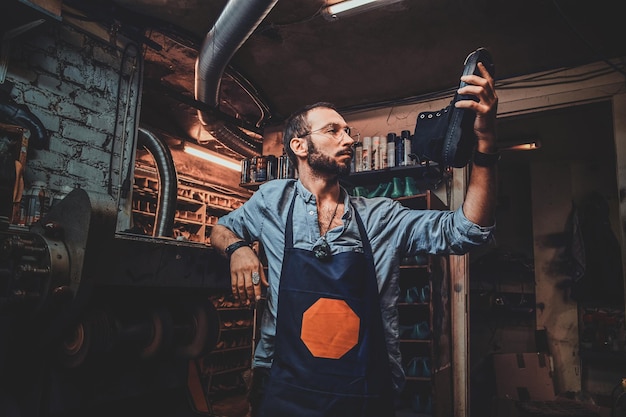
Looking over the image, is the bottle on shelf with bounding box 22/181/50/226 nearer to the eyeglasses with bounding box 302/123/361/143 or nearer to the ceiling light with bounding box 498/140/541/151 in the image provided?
the eyeglasses with bounding box 302/123/361/143

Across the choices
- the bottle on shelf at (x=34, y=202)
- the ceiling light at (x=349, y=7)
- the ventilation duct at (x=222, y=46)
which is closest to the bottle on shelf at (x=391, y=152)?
the ceiling light at (x=349, y=7)

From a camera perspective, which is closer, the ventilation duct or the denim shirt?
the denim shirt

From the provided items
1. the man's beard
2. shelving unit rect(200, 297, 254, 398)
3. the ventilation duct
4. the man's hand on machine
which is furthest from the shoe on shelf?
shelving unit rect(200, 297, 254, 398)

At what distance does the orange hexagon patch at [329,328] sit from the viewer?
52.7 inches

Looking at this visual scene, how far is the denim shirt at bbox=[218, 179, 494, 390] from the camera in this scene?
1482mm

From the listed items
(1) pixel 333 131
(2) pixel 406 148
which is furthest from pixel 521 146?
(1) pixel 333 131

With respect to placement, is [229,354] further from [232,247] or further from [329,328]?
[329,328]

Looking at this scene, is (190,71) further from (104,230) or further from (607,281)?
(607,281)

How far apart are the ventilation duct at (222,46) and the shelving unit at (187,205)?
3.31ft

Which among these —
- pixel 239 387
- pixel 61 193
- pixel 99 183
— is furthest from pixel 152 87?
pixel 239 387

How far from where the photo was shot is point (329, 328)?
1.36m

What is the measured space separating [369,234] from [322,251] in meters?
0.24

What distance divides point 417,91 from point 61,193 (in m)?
3.33

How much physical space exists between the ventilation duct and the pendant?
6.28 feet
